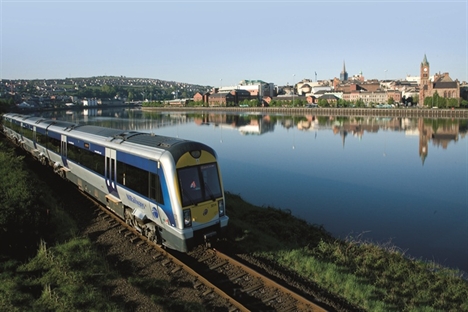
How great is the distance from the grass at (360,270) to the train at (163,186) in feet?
5.68

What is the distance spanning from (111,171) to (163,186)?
11.8 feet

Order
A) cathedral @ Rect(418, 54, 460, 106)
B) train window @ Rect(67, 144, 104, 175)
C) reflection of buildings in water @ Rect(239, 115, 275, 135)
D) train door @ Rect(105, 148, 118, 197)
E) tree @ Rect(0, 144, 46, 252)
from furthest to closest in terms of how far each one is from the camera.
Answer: cathedral @ Rect(418, 54, 460, 106) < reflection of buildings in water @ Rect(239, 115, 275, 135) < train window @ Rect(67, 144, 104, 175) < train door @ Rect(105, 148, 118, 197) < tree @ Rect(0, 144, 46, 252)

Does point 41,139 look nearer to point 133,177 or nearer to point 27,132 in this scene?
point 27,132

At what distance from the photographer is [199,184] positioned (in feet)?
32.2

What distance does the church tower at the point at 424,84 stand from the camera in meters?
140

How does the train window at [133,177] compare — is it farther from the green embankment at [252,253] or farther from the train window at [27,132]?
the train window at [27,132]

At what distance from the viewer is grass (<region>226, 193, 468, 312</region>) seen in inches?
336

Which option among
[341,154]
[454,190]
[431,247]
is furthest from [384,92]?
[431,247]

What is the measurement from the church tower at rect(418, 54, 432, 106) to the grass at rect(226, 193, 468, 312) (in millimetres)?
142603

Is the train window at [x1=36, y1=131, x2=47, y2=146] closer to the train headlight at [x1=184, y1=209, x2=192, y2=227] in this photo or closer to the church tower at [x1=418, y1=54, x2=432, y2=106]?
the train headlight at [x1=184, y1=209, x2=192, y2=227]

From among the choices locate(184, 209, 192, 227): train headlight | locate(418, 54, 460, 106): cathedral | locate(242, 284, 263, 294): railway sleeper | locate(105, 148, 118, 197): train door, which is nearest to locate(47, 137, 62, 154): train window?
locate(105, 148, 118, 197): train door

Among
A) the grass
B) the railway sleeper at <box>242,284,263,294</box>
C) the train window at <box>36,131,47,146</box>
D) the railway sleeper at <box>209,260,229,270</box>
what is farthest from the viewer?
the train window at <box>36,131,47,146</box>

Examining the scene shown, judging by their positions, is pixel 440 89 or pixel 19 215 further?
pixel 440 89

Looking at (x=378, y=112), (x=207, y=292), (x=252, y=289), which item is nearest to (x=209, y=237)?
(x=207, y=292)
